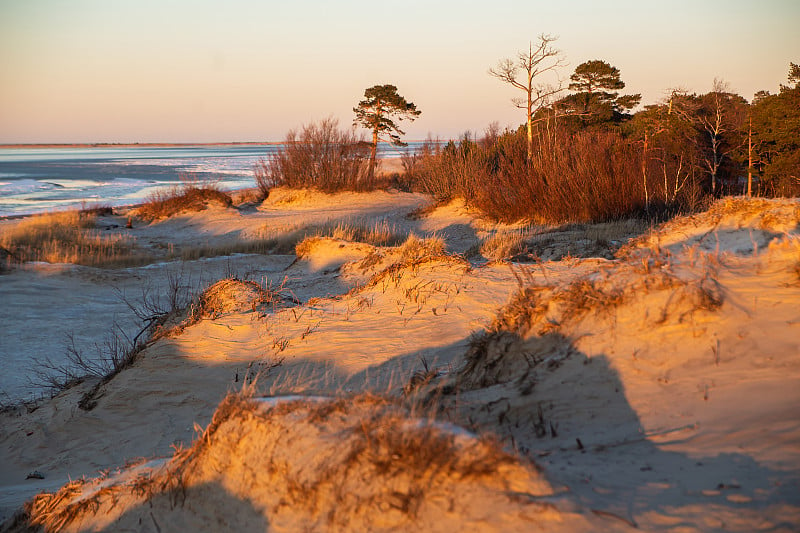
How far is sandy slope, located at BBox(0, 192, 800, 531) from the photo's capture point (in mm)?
2422

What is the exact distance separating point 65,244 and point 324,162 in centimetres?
1228

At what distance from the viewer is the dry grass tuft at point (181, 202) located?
80.5 ft

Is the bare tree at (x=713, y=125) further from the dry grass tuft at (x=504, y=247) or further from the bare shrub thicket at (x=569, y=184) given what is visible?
the dry grass tuft at (x=504, y=247)

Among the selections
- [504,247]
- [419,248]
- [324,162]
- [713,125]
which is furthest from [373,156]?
[419,248]

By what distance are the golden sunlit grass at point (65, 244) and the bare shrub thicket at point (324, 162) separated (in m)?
9.15

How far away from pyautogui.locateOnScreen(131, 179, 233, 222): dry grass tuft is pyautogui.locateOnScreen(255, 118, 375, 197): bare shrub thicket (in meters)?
3.12

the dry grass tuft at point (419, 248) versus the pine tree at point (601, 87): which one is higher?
the pine tree at point (601, 87)

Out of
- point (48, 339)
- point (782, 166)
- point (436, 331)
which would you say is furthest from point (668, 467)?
point (782, 166)

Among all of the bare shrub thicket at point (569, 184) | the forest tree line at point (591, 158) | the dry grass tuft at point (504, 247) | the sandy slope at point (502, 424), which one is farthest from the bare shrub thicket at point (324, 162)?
the sandy slope at point (502, 424)

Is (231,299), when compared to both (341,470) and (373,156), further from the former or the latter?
(373,156)

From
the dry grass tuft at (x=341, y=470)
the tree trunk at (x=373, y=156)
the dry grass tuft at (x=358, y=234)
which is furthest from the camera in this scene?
the tree trunk at (x=373, y=156)

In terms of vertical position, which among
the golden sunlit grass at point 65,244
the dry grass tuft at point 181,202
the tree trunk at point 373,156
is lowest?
the golden sunlit grass at point 65,244

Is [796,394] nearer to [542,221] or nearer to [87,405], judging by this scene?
[87,405]

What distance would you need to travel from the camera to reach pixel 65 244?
17109mm
